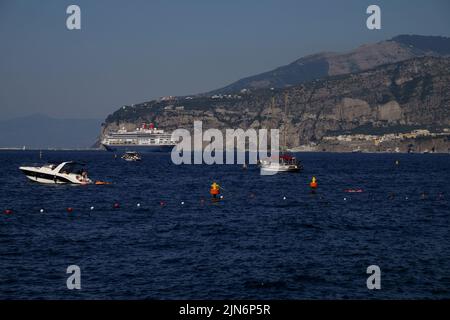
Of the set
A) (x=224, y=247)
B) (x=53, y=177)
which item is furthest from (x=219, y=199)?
(x=224, y=247)

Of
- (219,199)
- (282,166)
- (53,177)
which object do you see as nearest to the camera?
(219,199)

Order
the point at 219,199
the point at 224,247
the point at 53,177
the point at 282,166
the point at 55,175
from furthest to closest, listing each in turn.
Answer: the point at 282,166 < the point at 53,177 < the point at 55,175 < the point at 219,199 < the point at 224,247

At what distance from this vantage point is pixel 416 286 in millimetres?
31234

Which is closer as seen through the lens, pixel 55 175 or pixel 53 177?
pixel 55 175

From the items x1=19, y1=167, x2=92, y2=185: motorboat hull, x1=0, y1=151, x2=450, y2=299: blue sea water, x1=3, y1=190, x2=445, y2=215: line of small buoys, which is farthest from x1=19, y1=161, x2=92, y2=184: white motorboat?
x1=3, y1=190, x2=445, y2=215: line of small buoys

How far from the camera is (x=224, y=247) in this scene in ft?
134

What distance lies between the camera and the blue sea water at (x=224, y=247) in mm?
30625

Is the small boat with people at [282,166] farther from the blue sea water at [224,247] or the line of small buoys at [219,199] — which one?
the blue sea water at [224,247]

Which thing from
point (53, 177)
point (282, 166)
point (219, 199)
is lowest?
point (219, 199)

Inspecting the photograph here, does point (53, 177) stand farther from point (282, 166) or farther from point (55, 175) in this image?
point (282, 166)

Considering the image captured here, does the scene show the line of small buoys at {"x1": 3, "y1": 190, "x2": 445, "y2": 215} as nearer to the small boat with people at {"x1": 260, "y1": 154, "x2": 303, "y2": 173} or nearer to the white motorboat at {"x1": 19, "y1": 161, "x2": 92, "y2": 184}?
the white motorboat at {"x1": 19, "y1": 161, "x2": 92, "y2": 184}

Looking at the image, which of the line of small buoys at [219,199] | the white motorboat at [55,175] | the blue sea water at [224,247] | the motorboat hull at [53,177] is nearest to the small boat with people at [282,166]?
the line of small buoys at [219,199]

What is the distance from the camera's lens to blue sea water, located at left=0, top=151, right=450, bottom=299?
3062cm

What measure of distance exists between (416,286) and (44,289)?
16774mm
